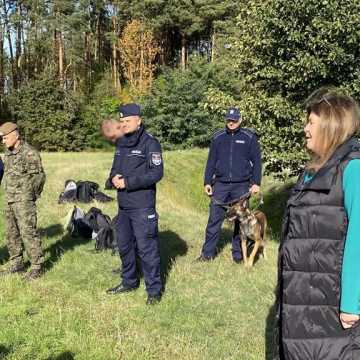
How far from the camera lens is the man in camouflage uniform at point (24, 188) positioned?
6469mm

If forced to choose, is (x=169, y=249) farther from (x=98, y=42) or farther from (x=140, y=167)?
(x=98, y=42)

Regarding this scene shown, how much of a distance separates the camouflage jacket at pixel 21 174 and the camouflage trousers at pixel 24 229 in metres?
0.12

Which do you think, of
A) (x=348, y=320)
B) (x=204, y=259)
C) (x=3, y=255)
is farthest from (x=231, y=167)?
(x=348, y=320)

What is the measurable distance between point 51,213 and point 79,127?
75.3 ft

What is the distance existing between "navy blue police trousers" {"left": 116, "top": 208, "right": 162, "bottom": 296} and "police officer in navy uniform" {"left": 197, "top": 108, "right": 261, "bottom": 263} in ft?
5.48

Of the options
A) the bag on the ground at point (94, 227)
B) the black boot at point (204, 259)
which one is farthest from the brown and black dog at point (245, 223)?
the bag on the ground at point (94, 227)

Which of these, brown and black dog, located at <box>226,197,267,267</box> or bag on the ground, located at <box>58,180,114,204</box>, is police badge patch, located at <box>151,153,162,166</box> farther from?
bag on the ground, located at <box>58,180,114,204</box>

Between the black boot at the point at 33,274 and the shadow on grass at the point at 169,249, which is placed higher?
the black boot at the point at 33,274

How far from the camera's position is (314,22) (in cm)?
953

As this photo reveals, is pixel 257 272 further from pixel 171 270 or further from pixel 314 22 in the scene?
pixel 314 22

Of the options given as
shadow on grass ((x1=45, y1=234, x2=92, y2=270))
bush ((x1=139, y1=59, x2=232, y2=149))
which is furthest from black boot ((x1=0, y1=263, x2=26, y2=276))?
bush ((x1=139, y1=59, x2=232, y2=149))

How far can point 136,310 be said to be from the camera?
5.36m

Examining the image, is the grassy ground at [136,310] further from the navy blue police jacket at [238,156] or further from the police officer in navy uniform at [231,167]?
the navy blue police jacket at [238,156]

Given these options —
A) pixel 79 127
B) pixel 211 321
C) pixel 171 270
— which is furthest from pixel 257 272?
pixel 79 127
